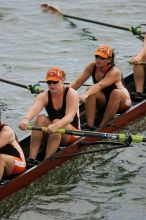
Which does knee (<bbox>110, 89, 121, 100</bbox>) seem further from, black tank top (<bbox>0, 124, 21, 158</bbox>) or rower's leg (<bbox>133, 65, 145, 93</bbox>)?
black tank top (<bbox>0, 124, 21, 158</bbox>)

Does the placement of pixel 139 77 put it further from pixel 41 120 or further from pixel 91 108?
pixel 41 120

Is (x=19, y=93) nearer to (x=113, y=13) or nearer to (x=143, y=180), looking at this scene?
(x=143, y=180)

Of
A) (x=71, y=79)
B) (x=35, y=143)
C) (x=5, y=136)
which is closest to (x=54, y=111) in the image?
(x=35, y=143)

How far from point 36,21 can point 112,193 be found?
1276 cm

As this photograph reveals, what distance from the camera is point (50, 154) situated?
13.2 metres

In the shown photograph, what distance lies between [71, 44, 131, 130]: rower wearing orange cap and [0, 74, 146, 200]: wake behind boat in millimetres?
253

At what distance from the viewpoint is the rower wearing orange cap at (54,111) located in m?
13.0

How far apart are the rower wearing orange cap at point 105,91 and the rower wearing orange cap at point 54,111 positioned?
1059mm

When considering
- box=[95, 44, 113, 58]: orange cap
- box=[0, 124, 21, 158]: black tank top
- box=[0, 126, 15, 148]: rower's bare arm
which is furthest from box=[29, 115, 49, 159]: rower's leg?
box=[95, 44, 113, 58]: orange cap

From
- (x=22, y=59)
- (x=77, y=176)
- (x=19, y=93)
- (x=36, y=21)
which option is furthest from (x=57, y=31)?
(x=77, y=176)

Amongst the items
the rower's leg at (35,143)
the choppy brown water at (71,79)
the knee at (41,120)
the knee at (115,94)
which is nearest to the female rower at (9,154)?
the choppy brown water at (71,79)

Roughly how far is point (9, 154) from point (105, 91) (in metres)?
3.26

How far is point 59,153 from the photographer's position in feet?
43.8

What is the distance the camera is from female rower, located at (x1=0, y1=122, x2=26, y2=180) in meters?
12.1
